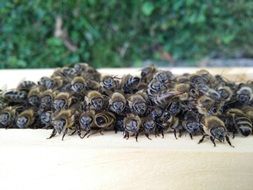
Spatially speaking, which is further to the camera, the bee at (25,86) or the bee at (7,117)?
the bee at (25,86)

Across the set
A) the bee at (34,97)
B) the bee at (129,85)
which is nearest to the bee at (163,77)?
the bee at (129,85)

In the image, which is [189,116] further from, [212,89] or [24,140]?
[24,140]

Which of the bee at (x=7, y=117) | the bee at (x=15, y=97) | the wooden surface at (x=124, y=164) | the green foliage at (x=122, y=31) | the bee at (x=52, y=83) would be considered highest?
the green foliage at (x=122, y=31)

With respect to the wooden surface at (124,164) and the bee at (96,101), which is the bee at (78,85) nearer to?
the bee at (96,101)

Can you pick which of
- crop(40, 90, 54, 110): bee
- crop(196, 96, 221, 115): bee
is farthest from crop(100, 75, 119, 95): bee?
crop(196, 96, 221, 115): bee

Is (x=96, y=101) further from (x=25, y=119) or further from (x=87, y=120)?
(x=25, y=119)

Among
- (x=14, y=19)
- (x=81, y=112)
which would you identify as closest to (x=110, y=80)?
(x=81, y=112)

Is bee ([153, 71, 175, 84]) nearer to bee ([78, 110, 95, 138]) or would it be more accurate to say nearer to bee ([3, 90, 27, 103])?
bee ([78, 110, 95, 138])
